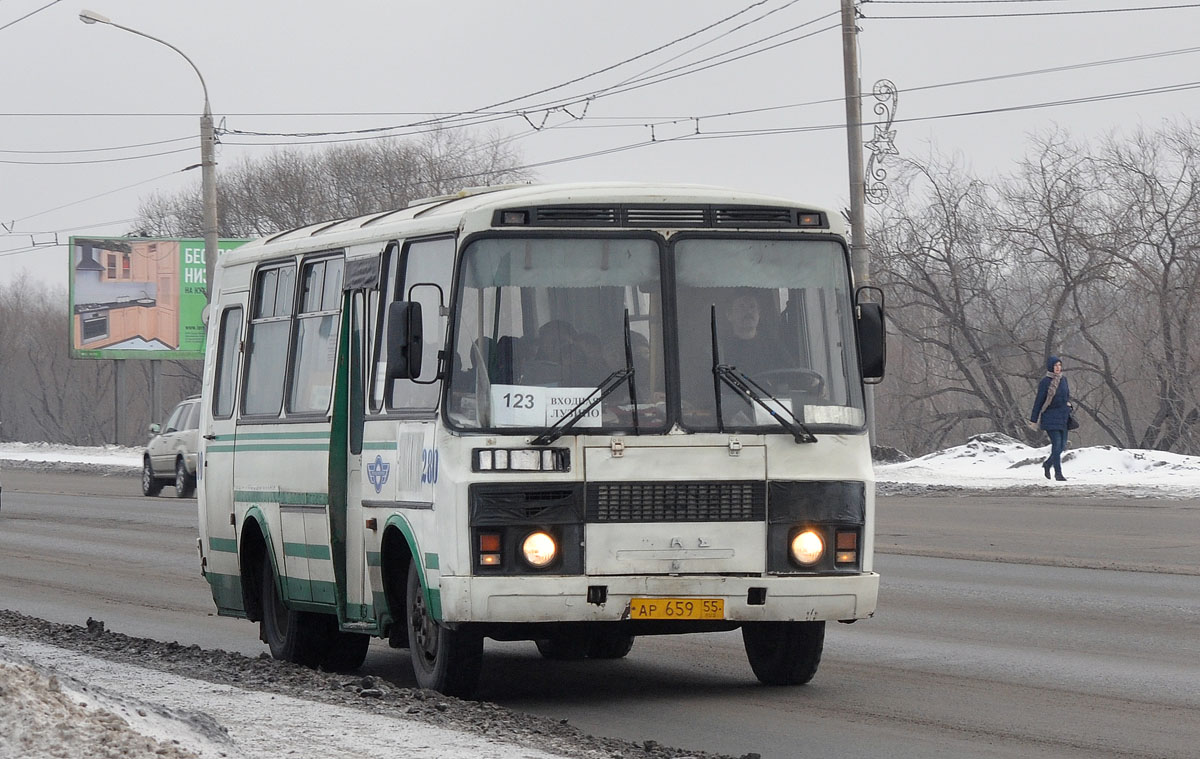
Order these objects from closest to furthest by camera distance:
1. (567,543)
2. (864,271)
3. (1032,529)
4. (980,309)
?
(567,543), (1032,529), (864,271), (980,309)

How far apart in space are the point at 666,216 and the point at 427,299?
1.26 m

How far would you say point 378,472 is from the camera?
994cm

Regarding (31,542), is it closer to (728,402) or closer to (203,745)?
(728,402)

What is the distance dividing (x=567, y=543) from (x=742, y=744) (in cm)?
135

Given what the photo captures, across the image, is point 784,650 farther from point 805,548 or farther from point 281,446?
point 281,446

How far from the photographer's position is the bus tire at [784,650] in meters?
9.80

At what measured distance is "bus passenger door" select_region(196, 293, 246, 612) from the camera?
39.4 feet

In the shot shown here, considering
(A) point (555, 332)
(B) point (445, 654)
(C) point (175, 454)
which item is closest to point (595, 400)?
(A) point (555, 332)

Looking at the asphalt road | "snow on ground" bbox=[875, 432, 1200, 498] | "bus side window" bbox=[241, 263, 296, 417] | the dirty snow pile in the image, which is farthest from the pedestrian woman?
the dirty snow pile

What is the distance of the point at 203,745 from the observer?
6.64m

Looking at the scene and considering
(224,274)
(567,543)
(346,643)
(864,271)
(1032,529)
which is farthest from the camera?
(864,271)

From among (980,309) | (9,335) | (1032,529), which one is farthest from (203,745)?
(9,335)

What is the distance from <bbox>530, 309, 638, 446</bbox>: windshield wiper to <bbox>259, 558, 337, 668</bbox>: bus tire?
113 inches

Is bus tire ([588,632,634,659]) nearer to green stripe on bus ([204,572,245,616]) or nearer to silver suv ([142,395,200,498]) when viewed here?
green stripe on bus ([204,572,245,616])
